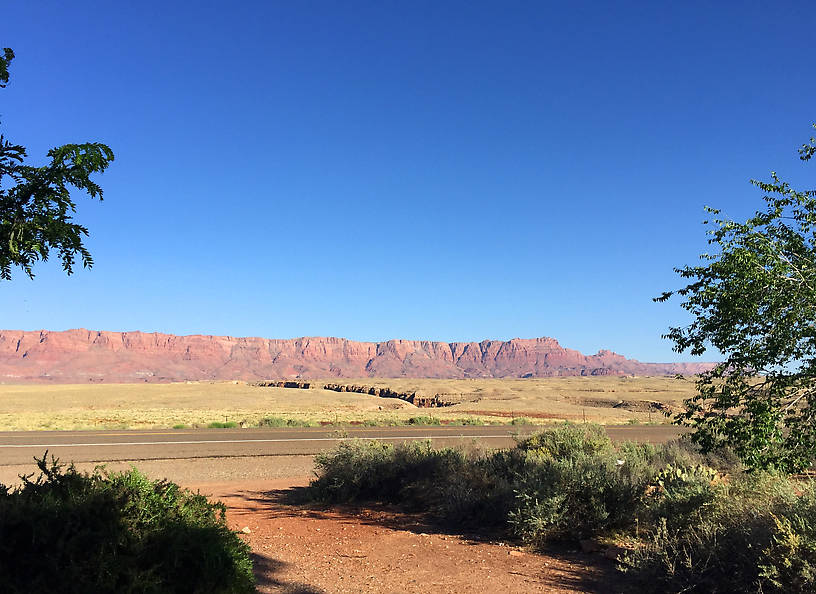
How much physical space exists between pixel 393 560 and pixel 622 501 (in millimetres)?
3776

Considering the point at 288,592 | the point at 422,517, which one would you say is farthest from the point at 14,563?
the point at 422,517

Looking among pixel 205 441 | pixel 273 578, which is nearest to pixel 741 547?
pixel 273 578

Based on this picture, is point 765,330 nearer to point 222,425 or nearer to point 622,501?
point 622,501

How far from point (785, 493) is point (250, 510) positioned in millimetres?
9255

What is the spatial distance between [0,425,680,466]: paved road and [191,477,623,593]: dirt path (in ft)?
26.0

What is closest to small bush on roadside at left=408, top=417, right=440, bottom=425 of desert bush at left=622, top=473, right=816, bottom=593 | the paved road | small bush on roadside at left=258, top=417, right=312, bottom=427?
the paved road

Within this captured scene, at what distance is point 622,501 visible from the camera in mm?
8969

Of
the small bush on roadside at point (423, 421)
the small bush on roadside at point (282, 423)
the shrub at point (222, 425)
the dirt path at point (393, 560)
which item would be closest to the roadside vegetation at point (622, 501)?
the dirt path at point (393, 560)

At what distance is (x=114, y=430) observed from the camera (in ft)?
94.7

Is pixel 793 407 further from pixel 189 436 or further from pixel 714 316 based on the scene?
pixel 189 436

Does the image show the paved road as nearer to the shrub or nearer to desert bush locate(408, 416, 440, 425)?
the shrub

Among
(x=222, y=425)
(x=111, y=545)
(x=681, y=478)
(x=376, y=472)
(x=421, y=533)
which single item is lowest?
(x=222, y=425)

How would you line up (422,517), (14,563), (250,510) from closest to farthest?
(14,563), (422,517), (250,510)

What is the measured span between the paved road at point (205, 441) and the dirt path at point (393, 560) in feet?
26.0
